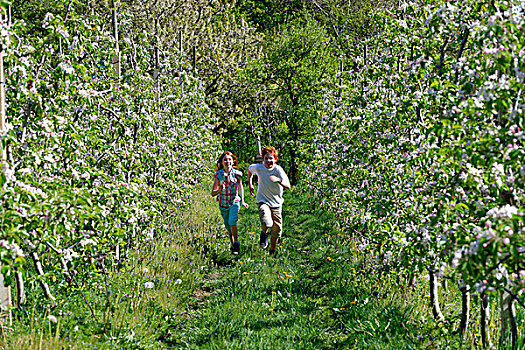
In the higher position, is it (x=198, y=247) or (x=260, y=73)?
(x=260, y=73)

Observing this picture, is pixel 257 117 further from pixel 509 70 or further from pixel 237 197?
pixel 509 70

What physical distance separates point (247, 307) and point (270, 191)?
3229mm

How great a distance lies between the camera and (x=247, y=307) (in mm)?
5965

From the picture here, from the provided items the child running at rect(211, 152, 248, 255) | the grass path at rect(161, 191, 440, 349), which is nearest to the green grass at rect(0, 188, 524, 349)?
the grass path at rect(161, 191, 440, 349)

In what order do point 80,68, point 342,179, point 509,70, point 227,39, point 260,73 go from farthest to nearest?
point 227,39
point 260,73
point 342,179
point 80,68
point 509,70

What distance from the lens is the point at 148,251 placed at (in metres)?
7.68

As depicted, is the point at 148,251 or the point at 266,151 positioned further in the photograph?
the point at 266,151

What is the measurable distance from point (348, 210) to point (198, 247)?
3.04 m

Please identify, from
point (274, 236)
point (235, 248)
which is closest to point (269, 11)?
point (274, 236)

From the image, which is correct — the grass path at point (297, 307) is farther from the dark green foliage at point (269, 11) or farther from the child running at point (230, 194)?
the dark green foliage at point (269, 11)

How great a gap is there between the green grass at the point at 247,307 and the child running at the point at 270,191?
482 mm

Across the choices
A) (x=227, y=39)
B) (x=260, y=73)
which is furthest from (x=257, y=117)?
A: (x=227, y=39)

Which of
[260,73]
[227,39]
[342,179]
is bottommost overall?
[342,179]

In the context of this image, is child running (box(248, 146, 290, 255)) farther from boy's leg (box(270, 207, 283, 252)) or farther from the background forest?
the background forest
